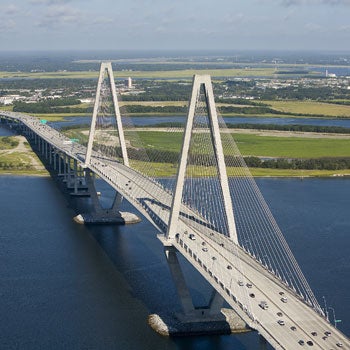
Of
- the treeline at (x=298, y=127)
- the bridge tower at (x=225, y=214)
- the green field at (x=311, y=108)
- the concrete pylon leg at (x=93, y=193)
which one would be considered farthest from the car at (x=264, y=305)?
the green field at (x=311, y=108)

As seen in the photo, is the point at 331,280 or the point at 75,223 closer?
the point at 331,280

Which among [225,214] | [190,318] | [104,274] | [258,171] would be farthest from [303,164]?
[190,318]

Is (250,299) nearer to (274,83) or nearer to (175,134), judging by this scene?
(175,134)

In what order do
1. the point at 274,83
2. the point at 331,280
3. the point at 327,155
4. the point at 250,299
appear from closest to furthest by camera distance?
1. the point at 250,299
2. the point at 331,280
3. the point at 327,155
4. the point at 274,83

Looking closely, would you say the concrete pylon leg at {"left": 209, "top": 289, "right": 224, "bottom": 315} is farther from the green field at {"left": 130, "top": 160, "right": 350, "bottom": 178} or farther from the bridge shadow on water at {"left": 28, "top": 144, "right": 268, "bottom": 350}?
the green field at {"left": 130, "top": 160, "right": 350, "bottom": 178}

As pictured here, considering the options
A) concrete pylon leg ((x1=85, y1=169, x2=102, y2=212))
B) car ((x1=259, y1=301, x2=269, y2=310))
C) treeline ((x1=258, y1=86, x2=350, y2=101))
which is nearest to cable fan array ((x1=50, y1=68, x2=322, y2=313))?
car ((x1=259, y1=301, x2=269, y2=310))

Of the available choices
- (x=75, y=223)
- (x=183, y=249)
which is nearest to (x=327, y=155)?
(x=75, y=223)

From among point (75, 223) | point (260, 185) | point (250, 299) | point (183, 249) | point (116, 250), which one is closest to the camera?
point (250, 299)

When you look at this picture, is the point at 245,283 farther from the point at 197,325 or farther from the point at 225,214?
the point at 197,325
